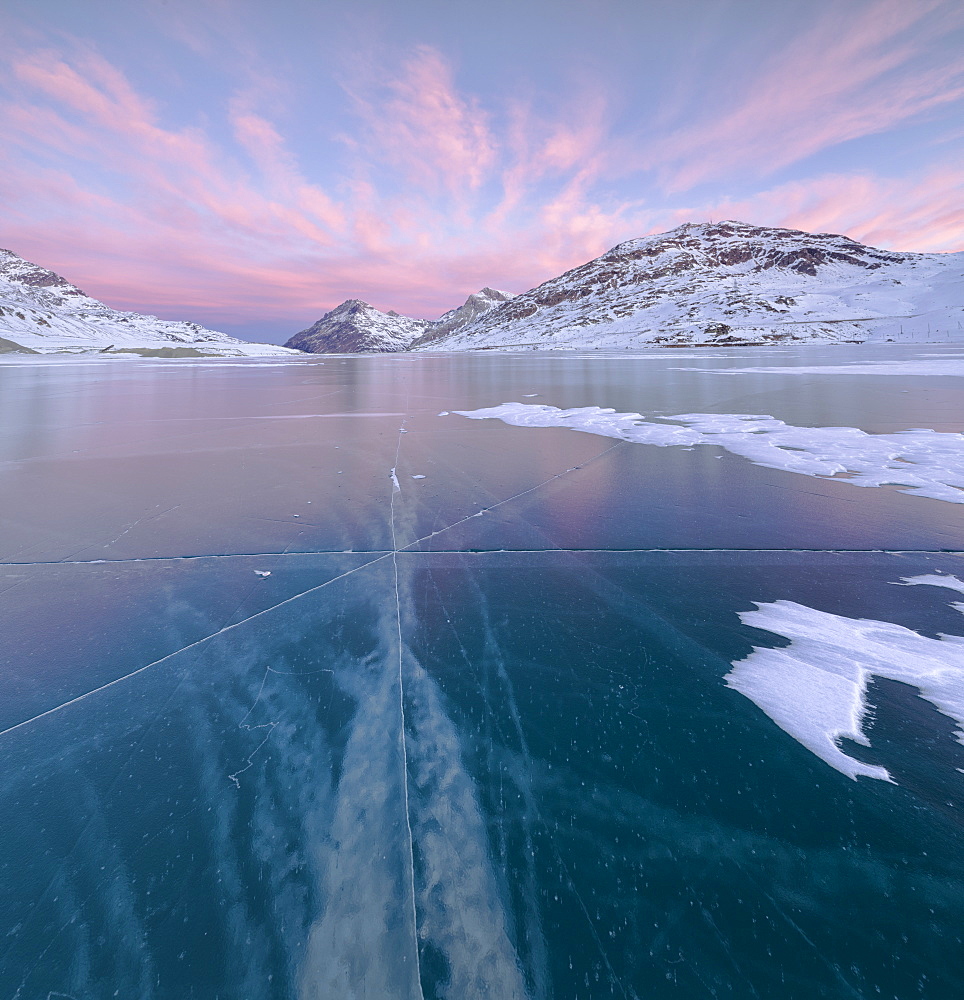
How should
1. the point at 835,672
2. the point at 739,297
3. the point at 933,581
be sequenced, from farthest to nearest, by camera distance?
the point at 739,297
the point at 933,581
the point at 835,672

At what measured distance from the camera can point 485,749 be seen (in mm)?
1709

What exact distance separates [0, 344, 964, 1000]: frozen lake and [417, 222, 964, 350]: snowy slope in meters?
87.3

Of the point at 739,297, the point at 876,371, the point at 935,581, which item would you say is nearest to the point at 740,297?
the point at 739,297

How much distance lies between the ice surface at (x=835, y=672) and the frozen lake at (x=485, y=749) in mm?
14

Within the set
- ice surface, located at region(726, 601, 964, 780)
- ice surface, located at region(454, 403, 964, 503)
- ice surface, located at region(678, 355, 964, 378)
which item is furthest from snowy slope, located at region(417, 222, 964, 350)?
ice surface, located at region(726, 601, 964, 780)

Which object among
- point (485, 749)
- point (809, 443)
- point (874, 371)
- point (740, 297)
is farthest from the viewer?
point (740, 297)

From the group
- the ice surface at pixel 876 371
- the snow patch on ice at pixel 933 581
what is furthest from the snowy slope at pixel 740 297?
the snow patch on ice at pixel 933 581

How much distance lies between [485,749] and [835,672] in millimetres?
1550

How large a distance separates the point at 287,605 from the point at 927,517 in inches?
182

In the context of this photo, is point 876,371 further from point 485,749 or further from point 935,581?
point 485,749

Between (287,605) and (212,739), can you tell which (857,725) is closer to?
(212,739)

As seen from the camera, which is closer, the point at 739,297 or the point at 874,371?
the point at 874,371

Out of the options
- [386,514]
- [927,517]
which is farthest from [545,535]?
[927,517]

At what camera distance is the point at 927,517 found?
3.61 meters
